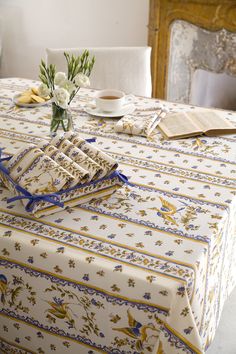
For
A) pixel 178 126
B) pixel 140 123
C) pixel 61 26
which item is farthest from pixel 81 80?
pixel 61 26

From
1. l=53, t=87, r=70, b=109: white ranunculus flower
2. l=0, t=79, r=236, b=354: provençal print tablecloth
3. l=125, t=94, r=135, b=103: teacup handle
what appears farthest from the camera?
l=125, t=94, r=135, b=103: teacup handle

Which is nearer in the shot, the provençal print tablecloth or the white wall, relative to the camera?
the provençal print tablecloth

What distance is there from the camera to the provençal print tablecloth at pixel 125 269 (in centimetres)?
95

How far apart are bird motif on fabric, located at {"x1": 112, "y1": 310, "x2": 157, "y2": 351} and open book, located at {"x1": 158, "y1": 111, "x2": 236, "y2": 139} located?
0.72m

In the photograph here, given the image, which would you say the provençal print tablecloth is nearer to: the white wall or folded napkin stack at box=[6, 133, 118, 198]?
folded napkin stack at box=[6, 133, 118, 198]

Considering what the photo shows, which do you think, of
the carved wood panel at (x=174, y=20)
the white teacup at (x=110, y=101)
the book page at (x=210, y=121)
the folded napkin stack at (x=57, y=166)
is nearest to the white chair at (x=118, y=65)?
the white teacup at (x=110, y=101)

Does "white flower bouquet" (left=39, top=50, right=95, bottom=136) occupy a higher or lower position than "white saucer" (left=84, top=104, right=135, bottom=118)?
higher

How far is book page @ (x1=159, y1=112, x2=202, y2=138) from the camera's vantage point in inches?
60.9

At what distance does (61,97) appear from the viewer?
139 centimetres

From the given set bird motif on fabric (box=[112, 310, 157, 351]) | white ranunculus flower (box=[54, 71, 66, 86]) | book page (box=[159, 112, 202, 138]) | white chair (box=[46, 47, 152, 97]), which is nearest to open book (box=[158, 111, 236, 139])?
book page (box=[159, 112, 202, 138])

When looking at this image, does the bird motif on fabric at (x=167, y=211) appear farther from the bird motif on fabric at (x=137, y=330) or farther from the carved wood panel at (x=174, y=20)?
the carved wood panel at (x=174, y=20)

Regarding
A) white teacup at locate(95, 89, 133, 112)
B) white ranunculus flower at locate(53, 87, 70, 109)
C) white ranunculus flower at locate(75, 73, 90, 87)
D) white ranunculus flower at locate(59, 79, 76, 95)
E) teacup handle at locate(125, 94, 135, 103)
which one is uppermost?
white ranunculus flower at locate(75, 73, 90, 87)

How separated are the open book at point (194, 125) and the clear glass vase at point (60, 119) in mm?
316

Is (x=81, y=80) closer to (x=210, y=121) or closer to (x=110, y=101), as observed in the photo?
(x=110, y=101)
